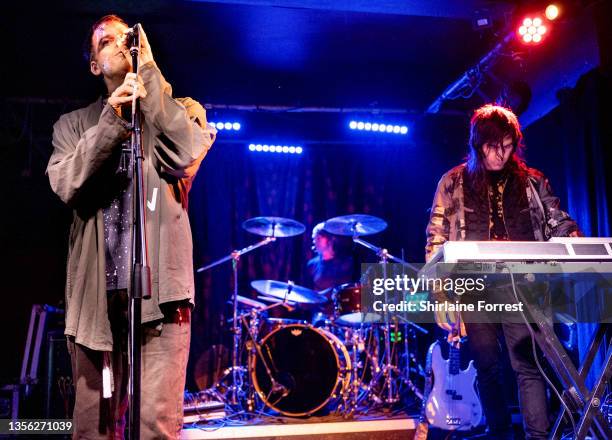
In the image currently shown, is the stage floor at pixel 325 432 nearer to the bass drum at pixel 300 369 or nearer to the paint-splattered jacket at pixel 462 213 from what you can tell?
the bass drum at pixel 300 369

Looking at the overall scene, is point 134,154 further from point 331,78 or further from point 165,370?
point 331,78

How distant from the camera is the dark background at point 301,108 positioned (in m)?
5.82

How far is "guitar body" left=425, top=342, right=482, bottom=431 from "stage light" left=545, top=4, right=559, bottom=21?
327 centimetres

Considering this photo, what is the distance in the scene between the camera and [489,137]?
135 inches

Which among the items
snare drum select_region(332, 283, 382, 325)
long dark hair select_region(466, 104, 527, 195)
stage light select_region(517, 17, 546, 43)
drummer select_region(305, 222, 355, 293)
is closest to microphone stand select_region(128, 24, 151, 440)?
long dark hair select_region(466, 104, 527, 195)

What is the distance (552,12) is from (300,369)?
14.0 ft

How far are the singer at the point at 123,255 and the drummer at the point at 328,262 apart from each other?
510cm

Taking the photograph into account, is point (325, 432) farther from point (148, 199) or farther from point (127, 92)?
point (127, 92)

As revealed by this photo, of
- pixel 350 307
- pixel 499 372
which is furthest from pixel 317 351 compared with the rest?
pixel 499 372

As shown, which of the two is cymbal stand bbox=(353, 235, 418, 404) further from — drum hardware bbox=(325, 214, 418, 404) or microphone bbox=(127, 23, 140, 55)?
microphone bbox=(127, 23, 140, 55)

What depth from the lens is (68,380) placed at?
15.3 ft

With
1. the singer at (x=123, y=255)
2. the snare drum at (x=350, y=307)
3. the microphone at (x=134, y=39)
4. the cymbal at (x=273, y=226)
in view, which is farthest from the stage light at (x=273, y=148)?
the microphone at (x=134, y=39)

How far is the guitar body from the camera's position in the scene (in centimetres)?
499

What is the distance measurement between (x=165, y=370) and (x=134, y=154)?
0.70 meters
